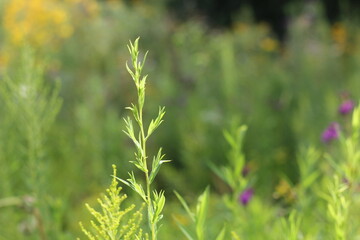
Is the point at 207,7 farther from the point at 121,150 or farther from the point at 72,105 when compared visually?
the point at 121,150

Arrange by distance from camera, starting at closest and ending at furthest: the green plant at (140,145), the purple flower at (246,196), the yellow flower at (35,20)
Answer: the green plant at (140,145), the purple flower at (246,196), the yellow flower at (35,20)

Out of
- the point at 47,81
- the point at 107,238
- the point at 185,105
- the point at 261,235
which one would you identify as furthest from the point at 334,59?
the point at 107,238

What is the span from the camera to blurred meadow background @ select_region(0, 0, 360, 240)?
223 centimetres

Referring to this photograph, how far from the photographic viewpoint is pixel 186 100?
483 centimetres

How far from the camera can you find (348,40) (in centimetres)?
595

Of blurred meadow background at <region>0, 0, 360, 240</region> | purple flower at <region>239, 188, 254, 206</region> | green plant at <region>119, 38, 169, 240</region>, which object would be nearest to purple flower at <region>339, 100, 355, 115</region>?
blurred meadow background at <region>0, 0, 360, 240</region>

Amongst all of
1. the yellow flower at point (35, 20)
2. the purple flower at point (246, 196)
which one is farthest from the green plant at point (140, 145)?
the yellow flower at point (35, 20)

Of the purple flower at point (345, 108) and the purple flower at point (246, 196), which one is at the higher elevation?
the purple flower at point (246, 196)

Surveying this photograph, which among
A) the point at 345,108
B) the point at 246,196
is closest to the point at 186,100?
the point at 345,108

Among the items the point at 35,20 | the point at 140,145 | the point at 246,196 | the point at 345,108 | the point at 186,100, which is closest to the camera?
the point at 140,145

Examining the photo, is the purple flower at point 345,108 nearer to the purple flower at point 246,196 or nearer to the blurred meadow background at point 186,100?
the blurred meadow background at point 186,100

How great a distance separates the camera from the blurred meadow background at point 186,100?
87.7 inches

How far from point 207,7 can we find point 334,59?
4.36ft

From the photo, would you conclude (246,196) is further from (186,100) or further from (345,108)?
(186,100)
